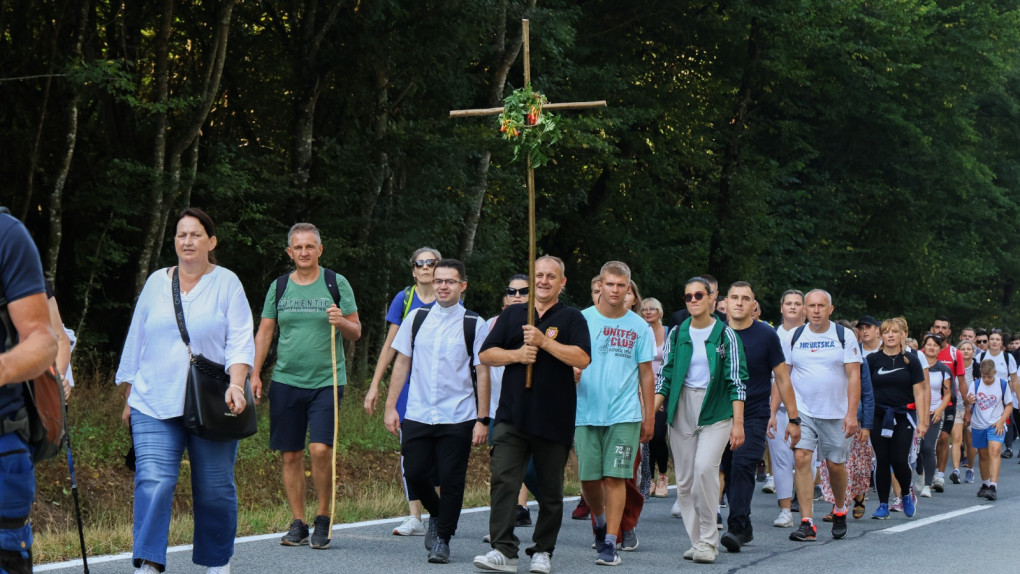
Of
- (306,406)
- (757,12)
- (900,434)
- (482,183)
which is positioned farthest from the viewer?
(757,12)

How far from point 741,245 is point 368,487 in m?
17.6

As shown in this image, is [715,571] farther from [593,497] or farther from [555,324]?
[555,324]

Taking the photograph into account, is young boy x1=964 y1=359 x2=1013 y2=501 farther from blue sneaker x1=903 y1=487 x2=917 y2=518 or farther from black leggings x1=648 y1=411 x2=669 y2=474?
black leggings x1=648 y1=411 x2=669 y2=474

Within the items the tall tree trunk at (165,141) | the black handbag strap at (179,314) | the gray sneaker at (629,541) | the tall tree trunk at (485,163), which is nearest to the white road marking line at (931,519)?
the gray sneaker at (629,541)

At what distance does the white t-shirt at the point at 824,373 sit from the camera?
1144 centimetres

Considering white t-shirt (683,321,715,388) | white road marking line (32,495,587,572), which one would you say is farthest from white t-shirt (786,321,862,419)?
white road marking line (32,495,587,572)

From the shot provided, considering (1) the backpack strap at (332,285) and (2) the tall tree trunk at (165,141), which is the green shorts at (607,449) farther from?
(2) the tall tree trunk at (165,141)

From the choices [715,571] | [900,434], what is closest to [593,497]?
[715,571]

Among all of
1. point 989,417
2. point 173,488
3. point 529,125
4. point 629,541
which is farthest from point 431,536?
point 989,417

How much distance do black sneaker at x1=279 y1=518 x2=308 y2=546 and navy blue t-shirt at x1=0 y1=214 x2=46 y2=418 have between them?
4705 millimetres

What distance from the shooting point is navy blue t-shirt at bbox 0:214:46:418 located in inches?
166

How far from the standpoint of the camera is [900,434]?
13.3 meters

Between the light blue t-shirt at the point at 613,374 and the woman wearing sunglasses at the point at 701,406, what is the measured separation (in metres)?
0.59

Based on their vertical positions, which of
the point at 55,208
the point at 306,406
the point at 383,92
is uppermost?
the point at 383,92
